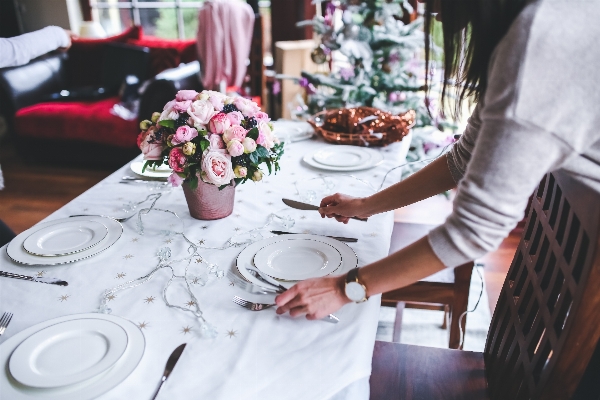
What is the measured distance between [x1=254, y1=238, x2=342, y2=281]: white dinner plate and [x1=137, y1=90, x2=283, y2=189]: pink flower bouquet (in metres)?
0.17

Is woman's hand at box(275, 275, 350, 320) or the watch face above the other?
the watch face

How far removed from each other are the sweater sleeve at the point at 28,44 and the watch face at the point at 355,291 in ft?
5.16

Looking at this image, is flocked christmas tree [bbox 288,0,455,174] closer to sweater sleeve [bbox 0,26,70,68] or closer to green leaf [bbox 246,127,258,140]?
sweater sleeve [bbox 0,26,70,68]

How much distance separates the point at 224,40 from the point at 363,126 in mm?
2413

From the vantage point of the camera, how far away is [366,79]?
264 centimetres

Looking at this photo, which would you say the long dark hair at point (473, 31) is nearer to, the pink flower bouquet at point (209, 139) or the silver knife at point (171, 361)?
the pink flower bouquet at point (209, 139)

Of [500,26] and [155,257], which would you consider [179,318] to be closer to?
[155,257]

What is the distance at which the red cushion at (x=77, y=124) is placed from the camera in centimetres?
343

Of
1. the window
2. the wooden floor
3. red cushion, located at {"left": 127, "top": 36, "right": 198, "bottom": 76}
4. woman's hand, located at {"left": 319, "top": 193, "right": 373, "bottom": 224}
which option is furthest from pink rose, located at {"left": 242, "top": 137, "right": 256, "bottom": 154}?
the window

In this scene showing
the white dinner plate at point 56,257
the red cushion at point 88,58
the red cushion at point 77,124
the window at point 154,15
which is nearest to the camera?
the white dinner plate at point 56,257

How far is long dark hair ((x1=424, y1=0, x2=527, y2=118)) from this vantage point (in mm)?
624

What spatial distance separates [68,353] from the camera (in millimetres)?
656

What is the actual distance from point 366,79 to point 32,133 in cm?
268

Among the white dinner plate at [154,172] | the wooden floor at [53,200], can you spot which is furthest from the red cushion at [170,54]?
the white dinner plate at [154,172]
